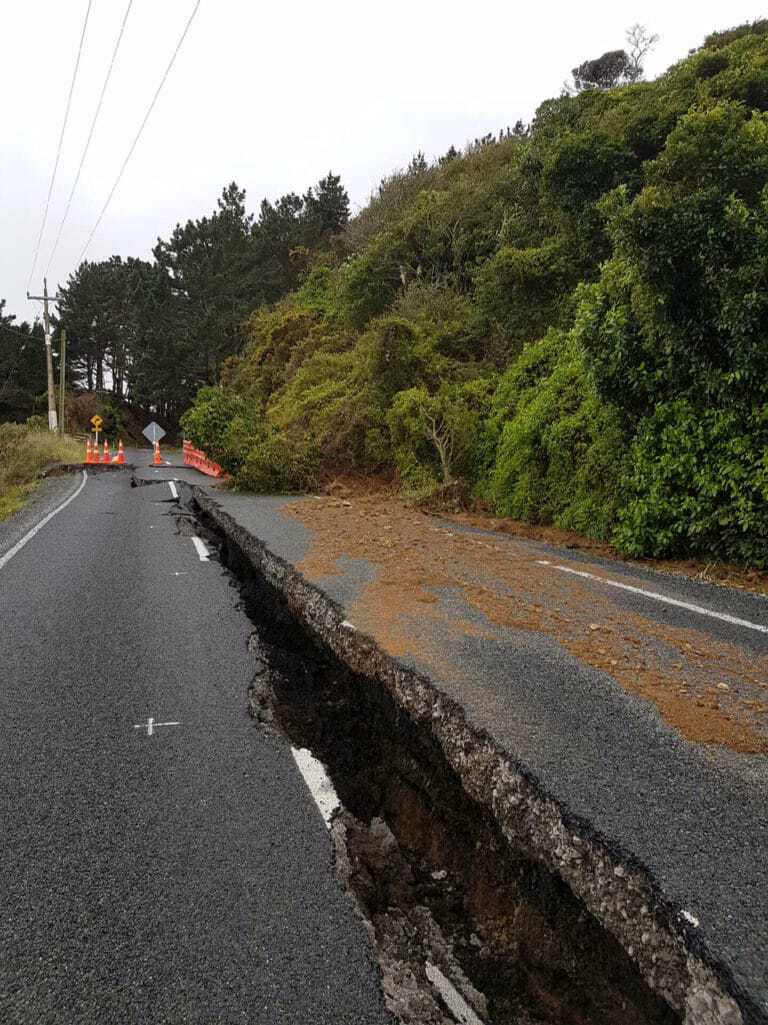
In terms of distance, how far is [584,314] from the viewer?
29.8 ft

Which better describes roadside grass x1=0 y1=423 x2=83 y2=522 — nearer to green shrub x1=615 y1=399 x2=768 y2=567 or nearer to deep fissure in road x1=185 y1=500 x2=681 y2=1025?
green shrub x1=615 y1=399 x2=768 y2=567

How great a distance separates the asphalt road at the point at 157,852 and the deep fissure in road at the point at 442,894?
20cm

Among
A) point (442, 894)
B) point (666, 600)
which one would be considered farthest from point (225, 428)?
point (442, 894)

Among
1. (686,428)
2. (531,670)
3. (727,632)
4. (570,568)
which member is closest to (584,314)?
(686,428)

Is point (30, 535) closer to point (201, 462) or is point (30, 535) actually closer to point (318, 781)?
point (318, 781)

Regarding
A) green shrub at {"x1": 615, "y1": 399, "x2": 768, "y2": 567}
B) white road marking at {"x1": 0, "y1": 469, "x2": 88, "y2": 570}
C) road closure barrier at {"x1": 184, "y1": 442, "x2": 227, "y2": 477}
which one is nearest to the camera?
green shrub at {"x1": 615, "y1": 399, "x2": 768, "y2": 567}

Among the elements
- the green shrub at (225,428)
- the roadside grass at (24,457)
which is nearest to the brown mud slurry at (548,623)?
the green shrub at (225,428)

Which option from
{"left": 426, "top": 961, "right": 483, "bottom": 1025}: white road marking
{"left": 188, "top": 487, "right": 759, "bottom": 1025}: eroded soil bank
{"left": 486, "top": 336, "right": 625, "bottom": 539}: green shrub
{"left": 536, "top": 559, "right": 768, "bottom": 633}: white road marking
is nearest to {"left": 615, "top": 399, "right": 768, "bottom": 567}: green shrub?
{"left": 486, "top": 336, "right": 625, "bottom": 539}: green shrub

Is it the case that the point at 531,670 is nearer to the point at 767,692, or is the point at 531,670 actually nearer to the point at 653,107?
the point at 767,692

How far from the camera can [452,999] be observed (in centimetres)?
212

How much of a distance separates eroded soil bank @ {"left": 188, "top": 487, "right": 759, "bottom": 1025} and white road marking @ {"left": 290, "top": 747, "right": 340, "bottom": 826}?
76mm

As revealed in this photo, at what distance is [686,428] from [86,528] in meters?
9.57

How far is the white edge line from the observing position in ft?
29.1

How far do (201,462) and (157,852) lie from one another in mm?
24899
